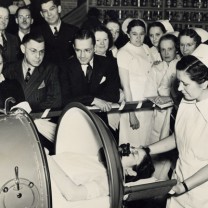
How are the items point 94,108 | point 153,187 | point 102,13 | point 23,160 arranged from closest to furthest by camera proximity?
point 23,160 < point 153,187 < point 94,108 < point 102,13

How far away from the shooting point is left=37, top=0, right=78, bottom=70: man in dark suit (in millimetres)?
4045

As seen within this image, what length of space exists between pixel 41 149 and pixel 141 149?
2.36 feet

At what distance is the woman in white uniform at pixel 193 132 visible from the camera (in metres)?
2.04

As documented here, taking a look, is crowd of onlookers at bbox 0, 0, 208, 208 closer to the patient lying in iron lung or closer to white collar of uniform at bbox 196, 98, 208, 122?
white collar of uniform at bbox 196, 98, 208, 122

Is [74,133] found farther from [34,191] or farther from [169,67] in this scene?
[169,67]

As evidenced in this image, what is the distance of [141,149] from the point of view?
2316 mm

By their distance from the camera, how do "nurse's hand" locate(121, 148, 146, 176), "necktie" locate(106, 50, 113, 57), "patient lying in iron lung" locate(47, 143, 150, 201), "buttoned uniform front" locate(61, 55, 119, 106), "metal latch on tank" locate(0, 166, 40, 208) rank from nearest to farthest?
1. "metal latch on tank" locate(0, 166, 40, 208)
2. "patient lying in iron lung" locate(47, 143, 150, 201)
3. "nurse's hand" locate(121, 148, 146, 176)
4. "buttoned uniform front" locate(61, 55, 119, 106)
5. "necktie" locate(106, 50, 113, 57)

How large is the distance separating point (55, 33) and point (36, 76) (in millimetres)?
1247

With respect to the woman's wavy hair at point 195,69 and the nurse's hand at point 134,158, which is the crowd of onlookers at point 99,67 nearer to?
the nurse's hand at point 134,158

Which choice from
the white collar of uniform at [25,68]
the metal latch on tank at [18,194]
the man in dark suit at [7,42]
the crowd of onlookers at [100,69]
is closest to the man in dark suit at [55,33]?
the crowd of onlookers at [100,69]

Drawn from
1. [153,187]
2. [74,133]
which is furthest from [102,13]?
[153,187]

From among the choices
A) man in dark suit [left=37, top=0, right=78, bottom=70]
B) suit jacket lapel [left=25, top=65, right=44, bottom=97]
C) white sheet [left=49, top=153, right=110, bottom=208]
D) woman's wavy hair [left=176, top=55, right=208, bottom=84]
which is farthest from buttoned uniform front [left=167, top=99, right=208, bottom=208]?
man in dark suit [left=37, top=0, right=78, bottom=70]

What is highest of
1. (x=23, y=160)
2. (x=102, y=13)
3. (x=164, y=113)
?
(x=102, y=13)

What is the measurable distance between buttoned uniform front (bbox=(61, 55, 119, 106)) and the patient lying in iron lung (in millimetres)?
811
